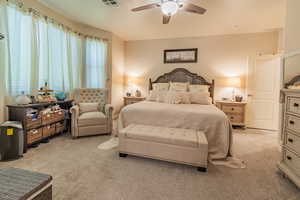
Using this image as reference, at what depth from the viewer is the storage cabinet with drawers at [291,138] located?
5.69ft

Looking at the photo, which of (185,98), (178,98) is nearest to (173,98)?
(178,98)

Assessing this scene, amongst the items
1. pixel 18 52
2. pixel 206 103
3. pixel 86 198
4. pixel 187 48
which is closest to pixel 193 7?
pixel 206 103

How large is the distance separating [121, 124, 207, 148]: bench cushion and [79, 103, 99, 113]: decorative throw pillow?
156 cm

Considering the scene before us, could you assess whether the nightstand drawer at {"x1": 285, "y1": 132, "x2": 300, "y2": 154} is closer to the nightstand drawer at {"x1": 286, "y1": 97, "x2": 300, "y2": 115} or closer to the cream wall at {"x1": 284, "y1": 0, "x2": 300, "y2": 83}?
the nightstand drawer at {"x1": 286, "y1": 97, "x2": 300, "y2": 115}

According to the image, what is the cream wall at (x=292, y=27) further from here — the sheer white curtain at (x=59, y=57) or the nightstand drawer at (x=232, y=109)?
the sheer white curtain at (x=59, y=57)

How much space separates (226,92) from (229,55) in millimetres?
1138

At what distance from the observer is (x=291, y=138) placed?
1.85m

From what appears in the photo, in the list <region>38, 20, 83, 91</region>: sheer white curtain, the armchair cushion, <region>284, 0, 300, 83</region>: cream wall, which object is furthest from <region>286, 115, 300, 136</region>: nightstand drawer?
<region>38, 20, 83, 91</region>: sheer white curtain

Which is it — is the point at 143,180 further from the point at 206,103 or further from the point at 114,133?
the point at 206,103

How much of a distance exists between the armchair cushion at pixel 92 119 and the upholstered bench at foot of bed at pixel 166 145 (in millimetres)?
1177

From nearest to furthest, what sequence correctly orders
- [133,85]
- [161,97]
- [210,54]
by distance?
[161,97] → [210,54] → [133,85]

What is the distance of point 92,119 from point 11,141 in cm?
135

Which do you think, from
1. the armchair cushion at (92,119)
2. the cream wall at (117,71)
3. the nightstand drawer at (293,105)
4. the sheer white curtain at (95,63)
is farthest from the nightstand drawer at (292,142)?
the sheer white curtain at (95,63)

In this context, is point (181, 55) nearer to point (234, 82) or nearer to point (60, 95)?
point (234, 82)
